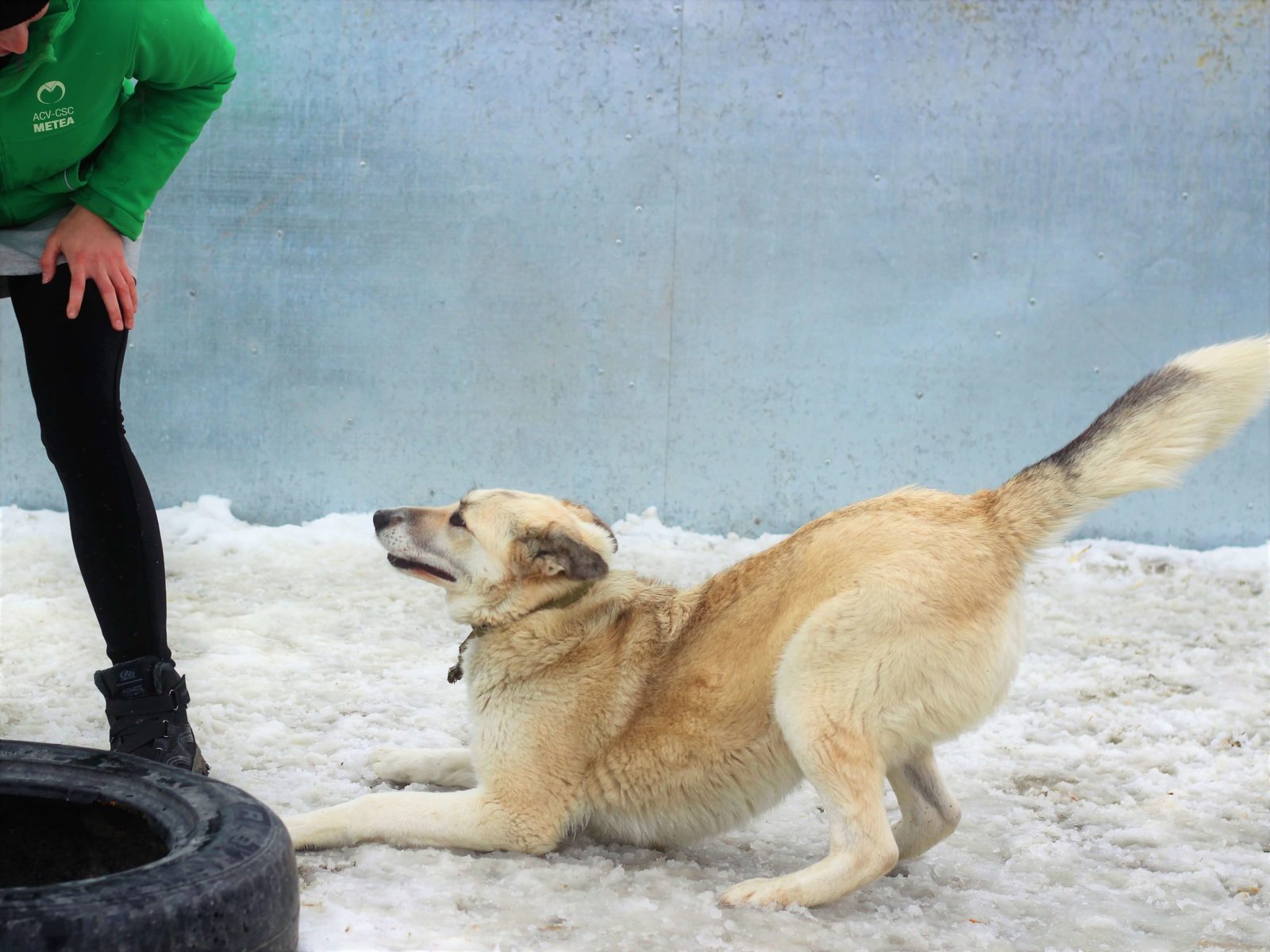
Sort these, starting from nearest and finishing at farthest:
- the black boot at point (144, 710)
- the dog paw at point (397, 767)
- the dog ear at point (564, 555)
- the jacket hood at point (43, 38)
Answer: the jacket hood at point (43, 38), the black boot at point (144, 710), the dog ear at point (564, 555), the dog paw at point (397, 767)

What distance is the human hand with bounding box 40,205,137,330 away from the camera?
7.61 ft

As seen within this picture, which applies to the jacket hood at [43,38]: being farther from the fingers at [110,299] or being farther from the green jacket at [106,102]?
the fingers at [110,299]

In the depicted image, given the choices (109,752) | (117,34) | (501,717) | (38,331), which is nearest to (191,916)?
(109,752)

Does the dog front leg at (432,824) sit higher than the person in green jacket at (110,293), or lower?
lower

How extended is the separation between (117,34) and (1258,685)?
3.74 m

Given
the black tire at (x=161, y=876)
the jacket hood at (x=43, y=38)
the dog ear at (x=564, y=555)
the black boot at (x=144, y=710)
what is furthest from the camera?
the dog ear at (x=564, y=555)

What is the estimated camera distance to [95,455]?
2393 mm

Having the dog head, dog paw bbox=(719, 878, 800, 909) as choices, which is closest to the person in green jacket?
the dog head

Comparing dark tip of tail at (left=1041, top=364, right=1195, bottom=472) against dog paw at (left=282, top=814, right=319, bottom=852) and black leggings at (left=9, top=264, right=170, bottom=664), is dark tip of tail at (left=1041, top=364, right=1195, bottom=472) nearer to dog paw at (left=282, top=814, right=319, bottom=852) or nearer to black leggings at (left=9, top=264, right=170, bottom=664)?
dog paw at (left=282, top=814, right=319, bottom=852)

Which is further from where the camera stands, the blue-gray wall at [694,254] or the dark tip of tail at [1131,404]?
the blue-gray wall at [694,254]

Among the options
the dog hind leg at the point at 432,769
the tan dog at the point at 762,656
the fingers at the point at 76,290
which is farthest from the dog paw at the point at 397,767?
the fingers at the point at 76,290

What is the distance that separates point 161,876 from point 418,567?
1.24 m

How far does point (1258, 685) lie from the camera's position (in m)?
3.87

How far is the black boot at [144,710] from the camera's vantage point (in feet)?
7.88
